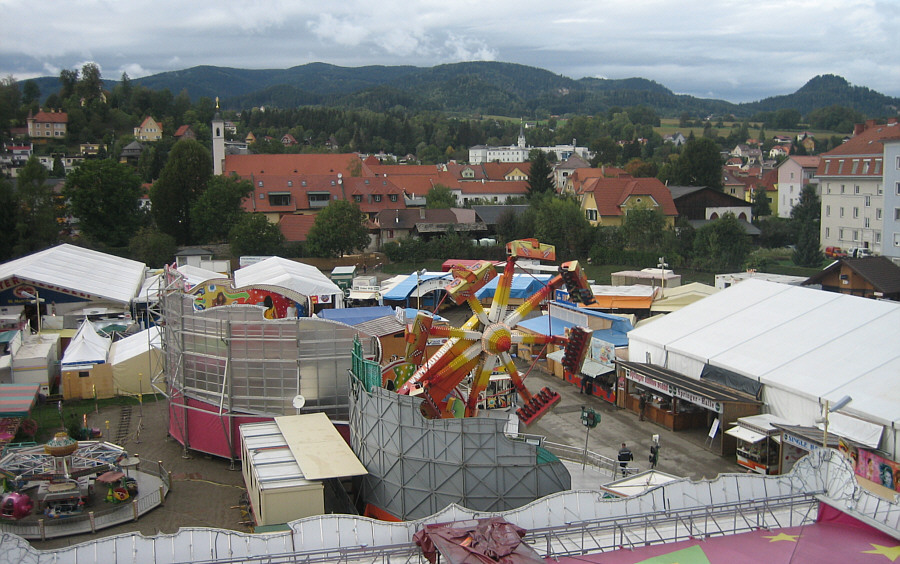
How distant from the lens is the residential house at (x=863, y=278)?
107 ft

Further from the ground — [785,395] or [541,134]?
[541,134]

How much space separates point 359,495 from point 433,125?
154m

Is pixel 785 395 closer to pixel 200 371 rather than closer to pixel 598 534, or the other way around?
pixel 598 534

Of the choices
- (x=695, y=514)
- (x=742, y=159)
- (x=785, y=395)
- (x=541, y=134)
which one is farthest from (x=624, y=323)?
(x=541, y=134)

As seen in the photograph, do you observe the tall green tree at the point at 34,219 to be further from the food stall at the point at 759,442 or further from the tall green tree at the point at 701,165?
the tall green tree at the point at 701,165

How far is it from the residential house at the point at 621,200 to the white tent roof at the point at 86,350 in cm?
4019

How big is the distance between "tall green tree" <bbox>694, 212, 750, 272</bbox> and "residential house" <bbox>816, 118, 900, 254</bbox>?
9478 mm

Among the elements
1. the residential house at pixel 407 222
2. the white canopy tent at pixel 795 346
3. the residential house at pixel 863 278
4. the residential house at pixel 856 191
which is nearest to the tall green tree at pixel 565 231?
the residential house at pixel 407 222

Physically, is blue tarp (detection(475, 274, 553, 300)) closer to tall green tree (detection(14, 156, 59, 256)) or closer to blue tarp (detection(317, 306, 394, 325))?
blue tarp (detection(317, 306, 394, 325))

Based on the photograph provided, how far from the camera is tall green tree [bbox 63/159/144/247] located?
2128 inches

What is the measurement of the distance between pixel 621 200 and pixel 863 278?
29942 mm

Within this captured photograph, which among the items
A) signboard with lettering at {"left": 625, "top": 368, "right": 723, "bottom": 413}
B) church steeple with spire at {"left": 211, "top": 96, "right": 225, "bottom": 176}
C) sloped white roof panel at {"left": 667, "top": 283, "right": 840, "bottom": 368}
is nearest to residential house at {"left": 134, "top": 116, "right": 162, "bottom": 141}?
church steeple with spire at {"left": 211, "top": 96, "right": 225, "bottom": 176}

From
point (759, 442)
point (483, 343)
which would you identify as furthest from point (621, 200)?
point (483, 343)

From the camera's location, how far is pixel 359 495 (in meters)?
17.3
